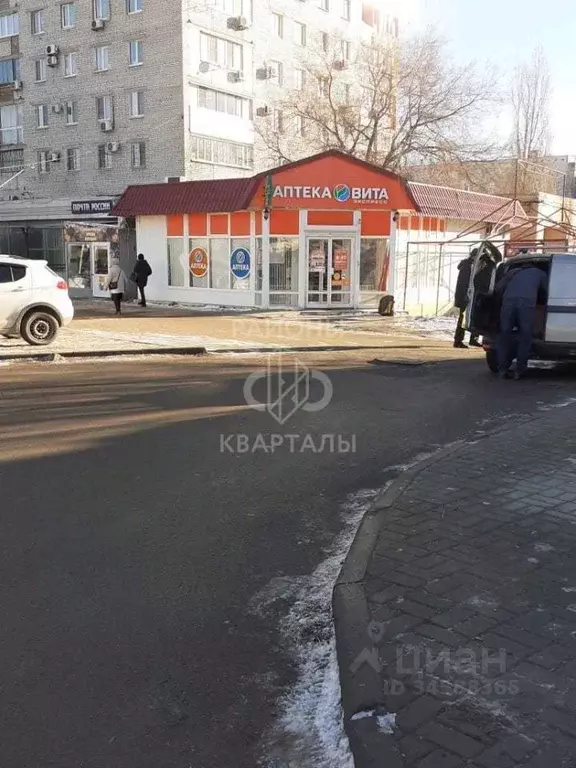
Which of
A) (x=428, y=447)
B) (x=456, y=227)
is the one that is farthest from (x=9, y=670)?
(x=456, y=227)

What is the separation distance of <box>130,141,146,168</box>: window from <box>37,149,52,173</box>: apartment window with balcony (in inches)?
260

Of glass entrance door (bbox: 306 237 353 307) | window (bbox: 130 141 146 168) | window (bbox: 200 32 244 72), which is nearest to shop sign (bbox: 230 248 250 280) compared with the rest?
glass entrance door (bbox: 306 237 353 307)

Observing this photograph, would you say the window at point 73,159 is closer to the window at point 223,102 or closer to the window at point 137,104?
the window at point 137,104

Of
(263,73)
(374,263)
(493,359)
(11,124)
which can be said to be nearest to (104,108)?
(11,124)

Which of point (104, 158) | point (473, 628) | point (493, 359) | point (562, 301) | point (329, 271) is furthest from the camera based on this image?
point (104, 158)

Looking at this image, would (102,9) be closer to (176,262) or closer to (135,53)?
(135,53)

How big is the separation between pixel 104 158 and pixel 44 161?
16.0 feet

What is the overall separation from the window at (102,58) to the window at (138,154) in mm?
4749

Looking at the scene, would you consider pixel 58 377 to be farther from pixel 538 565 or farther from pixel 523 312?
pixel 538 565

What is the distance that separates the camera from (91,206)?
3156 cm

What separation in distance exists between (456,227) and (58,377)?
67.6ft

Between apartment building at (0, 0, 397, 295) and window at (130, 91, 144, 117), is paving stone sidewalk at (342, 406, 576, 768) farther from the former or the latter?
window at (130, 91, 144, 117)

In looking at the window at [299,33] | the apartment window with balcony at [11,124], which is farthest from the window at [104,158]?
the window at [299,33]

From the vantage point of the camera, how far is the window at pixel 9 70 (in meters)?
44.4
